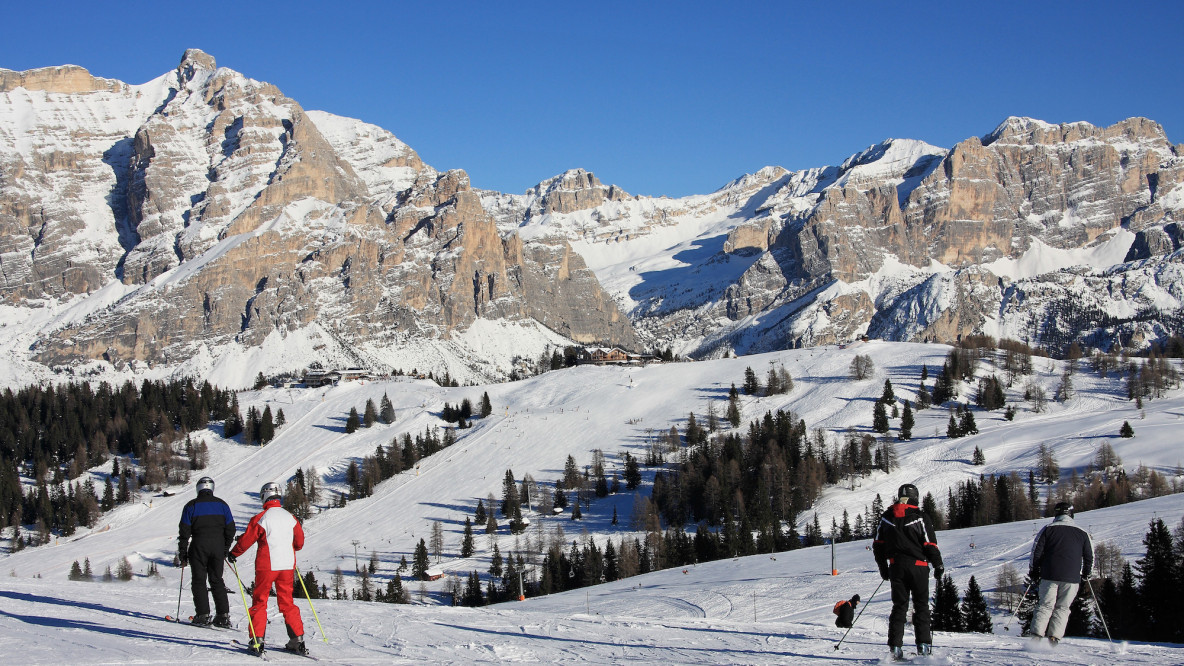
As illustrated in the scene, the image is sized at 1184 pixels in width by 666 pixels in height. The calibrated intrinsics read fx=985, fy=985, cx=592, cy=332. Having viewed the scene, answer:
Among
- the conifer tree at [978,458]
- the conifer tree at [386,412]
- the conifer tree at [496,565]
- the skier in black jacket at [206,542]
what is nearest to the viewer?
the skier in black jacket at [206,542]

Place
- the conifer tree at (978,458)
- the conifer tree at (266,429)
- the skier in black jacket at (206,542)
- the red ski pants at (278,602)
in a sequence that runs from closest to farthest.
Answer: the red ski pants at (278,602) → the skier in black jacket at (206,542) → the conifer tree at (978,458) → the conifer tree at (266,429)

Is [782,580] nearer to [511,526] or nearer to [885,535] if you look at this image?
[885,535]

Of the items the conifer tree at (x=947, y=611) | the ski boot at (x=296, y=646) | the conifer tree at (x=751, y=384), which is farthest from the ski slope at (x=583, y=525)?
the conifer tree at (x=751, y=384)

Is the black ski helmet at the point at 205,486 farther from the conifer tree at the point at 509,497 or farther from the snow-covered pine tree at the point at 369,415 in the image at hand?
the snow-covered pine tree at the point at 369,415

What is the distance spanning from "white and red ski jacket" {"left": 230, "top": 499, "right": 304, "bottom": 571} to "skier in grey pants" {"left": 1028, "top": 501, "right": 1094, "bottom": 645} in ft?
44.4

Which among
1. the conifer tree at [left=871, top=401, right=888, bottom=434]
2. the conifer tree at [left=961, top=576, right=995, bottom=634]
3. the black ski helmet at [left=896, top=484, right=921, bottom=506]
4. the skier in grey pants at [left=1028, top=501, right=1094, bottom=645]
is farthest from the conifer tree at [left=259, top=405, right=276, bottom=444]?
the black ski helmet at [left=896, top=484, right=921, bottom=506]

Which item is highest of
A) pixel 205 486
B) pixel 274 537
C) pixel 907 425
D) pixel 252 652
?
pixel 205 486

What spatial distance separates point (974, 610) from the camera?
44000mm

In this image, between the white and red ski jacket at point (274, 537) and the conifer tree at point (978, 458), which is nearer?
the white and red ski jacket at point (274, 537)

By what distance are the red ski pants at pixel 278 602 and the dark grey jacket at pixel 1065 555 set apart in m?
13.4

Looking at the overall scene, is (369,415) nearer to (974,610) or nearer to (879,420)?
(879,420)

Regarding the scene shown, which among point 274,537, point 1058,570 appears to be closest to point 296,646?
point 274,537

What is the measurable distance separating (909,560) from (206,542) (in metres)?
13.1

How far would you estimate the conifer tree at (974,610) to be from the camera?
140ft
